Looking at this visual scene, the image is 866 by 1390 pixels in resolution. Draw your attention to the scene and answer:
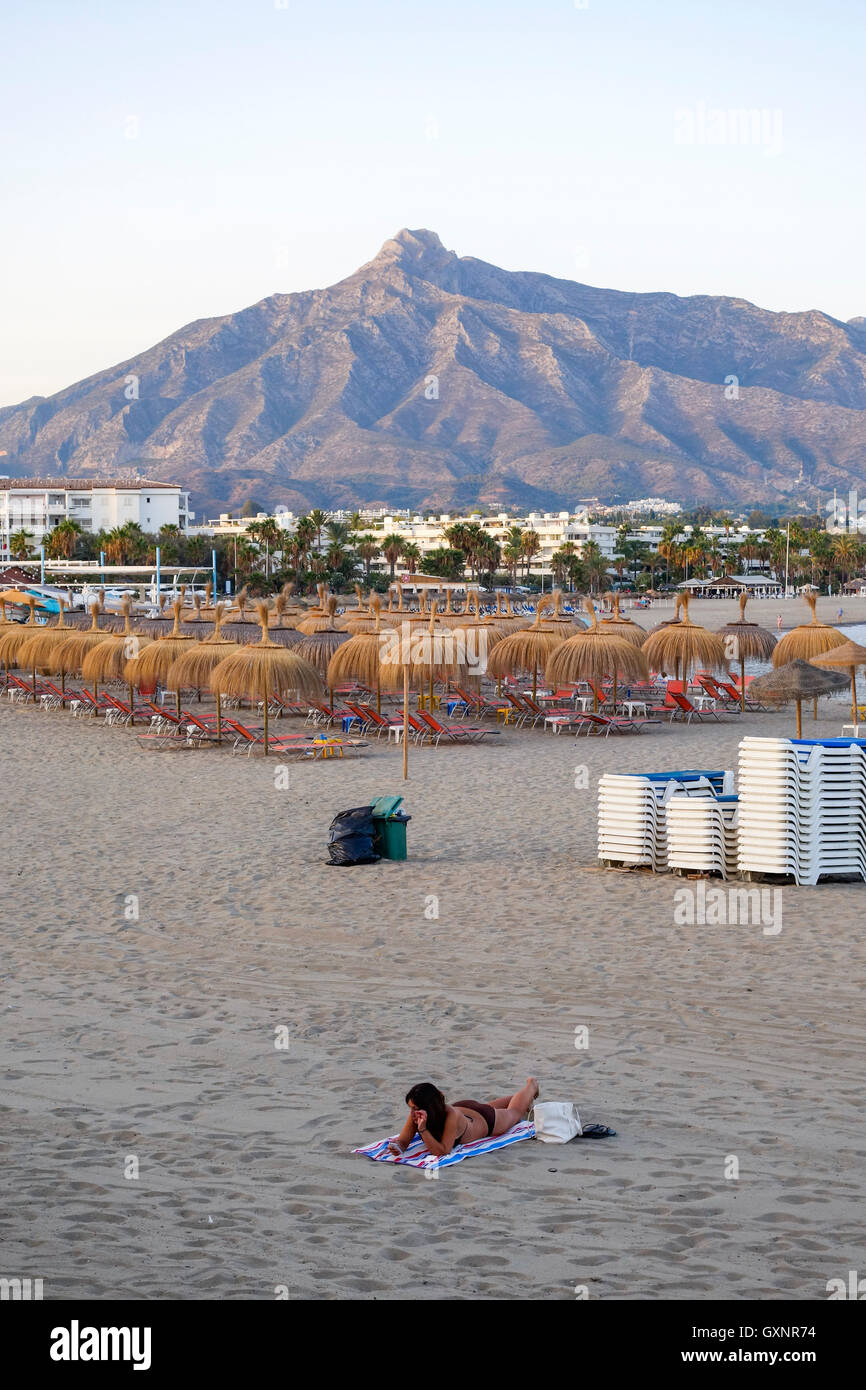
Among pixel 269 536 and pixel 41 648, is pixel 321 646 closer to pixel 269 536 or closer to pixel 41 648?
pixel 41 648

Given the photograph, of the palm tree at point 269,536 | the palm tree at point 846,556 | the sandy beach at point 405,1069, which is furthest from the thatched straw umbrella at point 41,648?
the palm tree at point 846,556

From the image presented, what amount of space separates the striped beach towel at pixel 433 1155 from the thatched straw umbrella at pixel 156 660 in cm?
1870

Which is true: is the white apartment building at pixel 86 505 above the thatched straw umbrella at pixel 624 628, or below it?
above

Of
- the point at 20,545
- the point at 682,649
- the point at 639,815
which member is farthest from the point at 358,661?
the point at 20,545

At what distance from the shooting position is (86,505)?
110 m

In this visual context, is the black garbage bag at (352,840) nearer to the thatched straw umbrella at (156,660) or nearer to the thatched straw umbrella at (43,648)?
the thatched straw umbrella at (156,660)

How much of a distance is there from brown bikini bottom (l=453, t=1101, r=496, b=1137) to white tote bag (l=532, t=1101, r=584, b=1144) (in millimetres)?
179

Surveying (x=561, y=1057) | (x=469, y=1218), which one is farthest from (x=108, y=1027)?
(x=469, y=1218)

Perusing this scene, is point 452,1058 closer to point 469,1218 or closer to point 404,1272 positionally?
point 469,1218

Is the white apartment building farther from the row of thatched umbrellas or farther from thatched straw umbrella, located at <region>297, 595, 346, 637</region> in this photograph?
the row of thatched umbrellas

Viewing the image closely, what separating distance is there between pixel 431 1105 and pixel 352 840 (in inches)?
241

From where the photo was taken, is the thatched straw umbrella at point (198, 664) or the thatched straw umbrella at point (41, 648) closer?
the thatched straw umbrella at point (198, 664)

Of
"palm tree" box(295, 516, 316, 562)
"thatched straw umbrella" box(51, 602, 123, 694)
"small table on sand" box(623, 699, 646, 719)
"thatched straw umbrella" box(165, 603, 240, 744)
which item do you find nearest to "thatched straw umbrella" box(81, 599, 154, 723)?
"thatched straw umbrella" box(51, 602, 123, 694)

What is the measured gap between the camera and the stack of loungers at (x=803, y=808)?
32.6 ft
